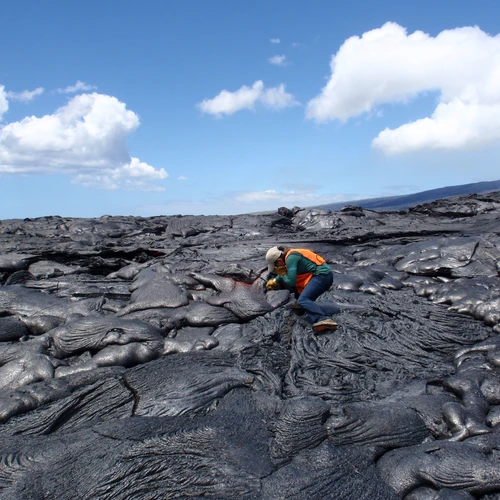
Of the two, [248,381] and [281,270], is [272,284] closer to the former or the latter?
[281,270]

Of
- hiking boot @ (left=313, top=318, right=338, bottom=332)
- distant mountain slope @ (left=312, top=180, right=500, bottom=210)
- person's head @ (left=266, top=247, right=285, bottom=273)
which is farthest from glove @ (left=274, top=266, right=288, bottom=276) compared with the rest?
distant mountain slope @ (left=312, top=180, right=500, bottom=210)

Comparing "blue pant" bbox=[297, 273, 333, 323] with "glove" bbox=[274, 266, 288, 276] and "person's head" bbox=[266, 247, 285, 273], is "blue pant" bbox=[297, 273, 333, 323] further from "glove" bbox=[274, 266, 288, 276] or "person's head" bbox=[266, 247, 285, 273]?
"person's head" bbox=[266, 247, 285, 273]

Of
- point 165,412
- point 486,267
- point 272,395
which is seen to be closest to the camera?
point 165,412

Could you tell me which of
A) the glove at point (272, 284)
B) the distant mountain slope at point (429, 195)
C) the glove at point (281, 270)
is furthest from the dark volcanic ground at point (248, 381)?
the distant mountain slope at point (429, 195)

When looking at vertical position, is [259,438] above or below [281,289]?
below

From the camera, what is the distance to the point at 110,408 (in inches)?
205

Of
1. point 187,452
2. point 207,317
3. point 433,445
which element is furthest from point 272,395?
point 207,317

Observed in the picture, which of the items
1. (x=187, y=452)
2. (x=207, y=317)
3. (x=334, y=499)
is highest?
(x=207, y=317)

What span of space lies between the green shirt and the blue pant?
0.11 m

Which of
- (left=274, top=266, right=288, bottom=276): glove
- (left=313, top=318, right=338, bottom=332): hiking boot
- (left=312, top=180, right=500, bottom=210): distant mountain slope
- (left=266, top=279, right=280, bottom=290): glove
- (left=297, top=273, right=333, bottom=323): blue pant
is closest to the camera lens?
(left=313, top=318, right=338, bottom=332): hiking boot

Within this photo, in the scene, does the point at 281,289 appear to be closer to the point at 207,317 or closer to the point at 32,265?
the point at 207,317

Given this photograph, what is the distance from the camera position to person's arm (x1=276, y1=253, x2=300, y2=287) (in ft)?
23.6

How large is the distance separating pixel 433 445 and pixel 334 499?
1.17m

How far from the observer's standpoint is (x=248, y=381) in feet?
18.7
